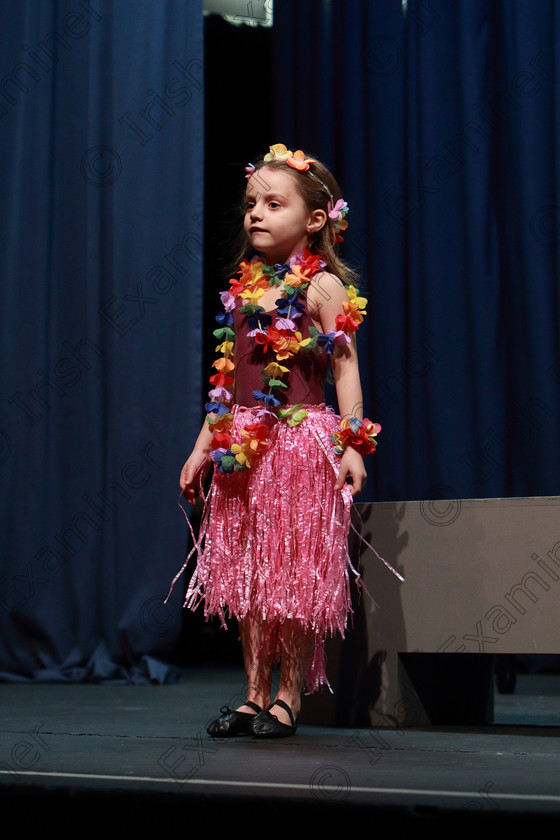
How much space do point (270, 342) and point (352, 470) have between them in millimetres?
285

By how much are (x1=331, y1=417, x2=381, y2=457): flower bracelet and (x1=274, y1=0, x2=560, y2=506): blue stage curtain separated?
1.63 metres

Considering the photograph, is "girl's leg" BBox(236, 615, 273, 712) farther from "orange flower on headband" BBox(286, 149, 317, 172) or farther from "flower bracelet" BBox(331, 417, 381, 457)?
"orange flower on headband" BBox(286, 149, 317, 172)

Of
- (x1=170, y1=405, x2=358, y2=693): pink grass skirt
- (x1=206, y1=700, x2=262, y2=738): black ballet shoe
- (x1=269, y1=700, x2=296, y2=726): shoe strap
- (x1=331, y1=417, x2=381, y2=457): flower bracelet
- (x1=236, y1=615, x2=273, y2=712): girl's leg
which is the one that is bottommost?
(x1=206, y1=700, x2=262, y2=738): black ballet shoe

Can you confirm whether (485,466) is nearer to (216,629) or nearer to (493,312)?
(493,312)

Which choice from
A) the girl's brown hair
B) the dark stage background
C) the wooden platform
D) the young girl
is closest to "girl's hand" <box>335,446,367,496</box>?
the young girl

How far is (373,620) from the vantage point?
2207 mm

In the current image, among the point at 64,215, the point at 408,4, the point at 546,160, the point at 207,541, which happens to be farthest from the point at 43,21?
the point at 207,541

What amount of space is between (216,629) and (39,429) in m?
1.07

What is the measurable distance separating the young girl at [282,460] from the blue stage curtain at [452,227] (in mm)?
1539

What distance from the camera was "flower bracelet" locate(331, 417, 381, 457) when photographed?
6.45ft

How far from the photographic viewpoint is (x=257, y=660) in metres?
2.04

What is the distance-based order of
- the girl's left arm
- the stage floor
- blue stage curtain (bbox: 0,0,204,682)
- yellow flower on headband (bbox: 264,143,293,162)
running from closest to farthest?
1. the stage floor
2. the girl's left arm
3. yellow flower on headband (bbox: 264,143,293,162)
4. blue stage curtain (bbox: 0,0,204,682)

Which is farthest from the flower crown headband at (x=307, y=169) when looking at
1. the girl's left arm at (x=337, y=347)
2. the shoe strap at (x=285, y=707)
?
the shoe strap at (x=285, y=707)

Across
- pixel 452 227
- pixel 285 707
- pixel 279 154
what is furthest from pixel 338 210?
pixel 452 227
